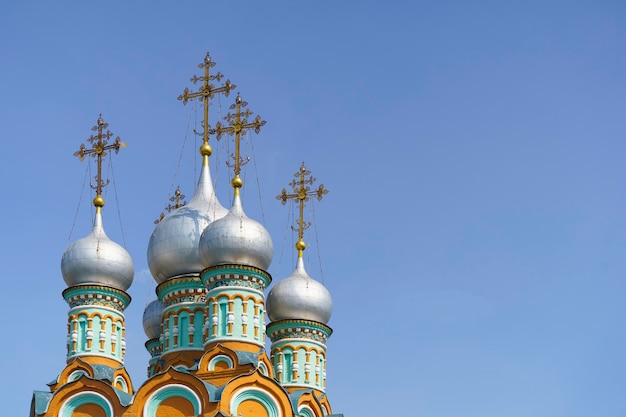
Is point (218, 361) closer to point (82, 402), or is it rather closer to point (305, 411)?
point (82, 402)

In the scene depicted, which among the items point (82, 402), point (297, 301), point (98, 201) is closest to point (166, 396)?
point (82, 402)

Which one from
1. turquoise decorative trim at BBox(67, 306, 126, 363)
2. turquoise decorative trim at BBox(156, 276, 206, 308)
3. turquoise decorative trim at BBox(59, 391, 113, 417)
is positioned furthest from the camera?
turquoise decorative trim at BBox(156, 276, 206, 308)

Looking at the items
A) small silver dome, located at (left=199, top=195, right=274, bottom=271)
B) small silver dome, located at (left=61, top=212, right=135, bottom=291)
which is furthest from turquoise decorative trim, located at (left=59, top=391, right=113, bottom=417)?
small silver dome, located at (left=199, top=195, right=274, bottom=271)

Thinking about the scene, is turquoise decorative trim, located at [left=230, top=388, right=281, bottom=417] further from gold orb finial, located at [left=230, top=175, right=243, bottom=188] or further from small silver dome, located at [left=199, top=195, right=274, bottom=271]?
gold orb finial, located at [left=230, top=175, right=243, bottom=188]

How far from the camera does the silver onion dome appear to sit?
25250 mm

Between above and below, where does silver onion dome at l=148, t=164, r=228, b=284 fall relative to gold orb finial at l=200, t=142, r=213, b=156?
below

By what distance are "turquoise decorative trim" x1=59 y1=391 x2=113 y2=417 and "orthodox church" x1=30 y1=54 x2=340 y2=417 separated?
16 millimetres

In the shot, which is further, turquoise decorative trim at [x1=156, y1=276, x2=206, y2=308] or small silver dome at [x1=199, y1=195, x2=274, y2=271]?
turquoise decorative trim at [x1=156, y1=276, x2=206, y2=308]

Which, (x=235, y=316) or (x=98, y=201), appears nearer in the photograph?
(x=235, y=316)

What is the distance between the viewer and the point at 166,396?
2238 cm

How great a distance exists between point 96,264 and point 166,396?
340 centimetres

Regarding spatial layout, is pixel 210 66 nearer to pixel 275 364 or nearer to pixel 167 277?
pixel 167 277

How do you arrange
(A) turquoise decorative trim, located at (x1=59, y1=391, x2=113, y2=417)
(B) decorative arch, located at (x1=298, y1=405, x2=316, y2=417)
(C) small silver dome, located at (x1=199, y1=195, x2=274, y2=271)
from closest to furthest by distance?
(A) turquoise decorative trim, located at (x1=59, y1=391, x2=113, y2=417) → (C) small silver dome, located at (x1=199, y1=195, x2=274, y2=271) → (B) decorative arch, located at (x1=298, y1=405, x2=316, y2=417)

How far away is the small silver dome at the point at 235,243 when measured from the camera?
23.6 m
